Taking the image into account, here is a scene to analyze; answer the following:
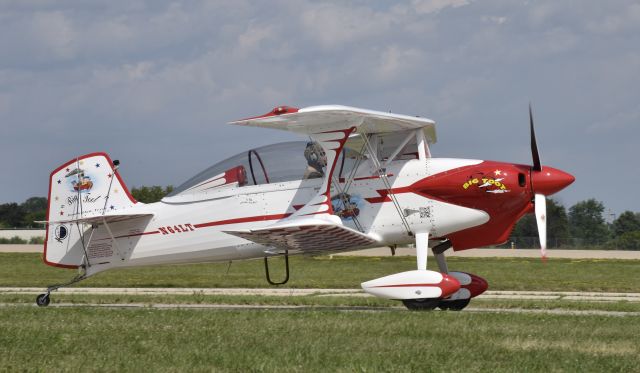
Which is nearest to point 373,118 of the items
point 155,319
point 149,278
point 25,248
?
point 155,319

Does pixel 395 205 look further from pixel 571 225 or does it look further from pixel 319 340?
pixel 571 225

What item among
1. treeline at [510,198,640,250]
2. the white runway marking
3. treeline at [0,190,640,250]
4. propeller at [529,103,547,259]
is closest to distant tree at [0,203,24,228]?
treeline at [0,190,640,250]

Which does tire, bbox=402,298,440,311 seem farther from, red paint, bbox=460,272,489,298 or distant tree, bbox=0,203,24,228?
distant tree, bbox=0,203,24,228

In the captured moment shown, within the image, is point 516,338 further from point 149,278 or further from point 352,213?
point 149,278

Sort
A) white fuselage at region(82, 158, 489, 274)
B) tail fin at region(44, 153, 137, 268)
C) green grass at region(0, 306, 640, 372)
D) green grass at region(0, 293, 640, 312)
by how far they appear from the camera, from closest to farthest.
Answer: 1. green grass at region(0, 306, 640, 372)
2. white fuselage at region(82, 158, 489, 274)
3. green grass at region(0, 293, 640, 312)
4. tail fin at region(44, 153, 137, 268)

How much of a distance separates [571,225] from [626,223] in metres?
5.76

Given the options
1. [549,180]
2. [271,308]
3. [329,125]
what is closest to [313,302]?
[271,308]

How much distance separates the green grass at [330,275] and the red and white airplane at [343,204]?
889cm

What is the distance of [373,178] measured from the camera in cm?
1578

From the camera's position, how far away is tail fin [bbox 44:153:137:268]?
17.9 meters

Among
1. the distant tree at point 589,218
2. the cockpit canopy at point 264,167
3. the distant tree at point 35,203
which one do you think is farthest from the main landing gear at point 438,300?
the distant tree at point 35,203

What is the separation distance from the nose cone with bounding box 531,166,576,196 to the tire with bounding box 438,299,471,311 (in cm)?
266

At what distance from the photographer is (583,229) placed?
98.6m

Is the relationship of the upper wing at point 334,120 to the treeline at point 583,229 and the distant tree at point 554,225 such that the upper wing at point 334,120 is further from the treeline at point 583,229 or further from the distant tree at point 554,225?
the distant tree at point 554,225
